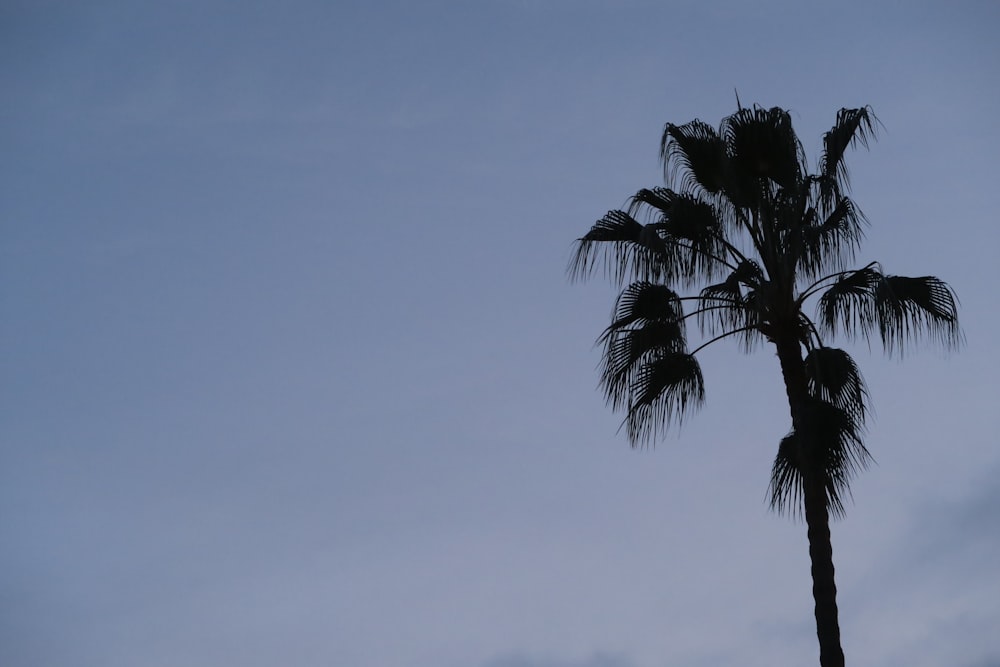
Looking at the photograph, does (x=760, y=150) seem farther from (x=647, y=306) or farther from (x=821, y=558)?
(x=821, y=558)

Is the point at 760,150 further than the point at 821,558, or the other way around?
the point at 760,150

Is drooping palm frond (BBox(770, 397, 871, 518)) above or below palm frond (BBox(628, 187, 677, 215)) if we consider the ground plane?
below

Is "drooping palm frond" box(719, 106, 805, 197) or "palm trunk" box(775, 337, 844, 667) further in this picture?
"drooping palm frond" box(719, 106, 805, 197)

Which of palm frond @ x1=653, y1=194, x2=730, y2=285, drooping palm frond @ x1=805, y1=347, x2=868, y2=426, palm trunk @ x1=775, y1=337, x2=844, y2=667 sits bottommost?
palm trunk @ x1=775, y1=337, x2=844, y2=667

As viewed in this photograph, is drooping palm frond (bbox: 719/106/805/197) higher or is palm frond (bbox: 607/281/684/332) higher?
drooping palm frond (bbox: 719/106/805/197)

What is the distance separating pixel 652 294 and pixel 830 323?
2.20 metres

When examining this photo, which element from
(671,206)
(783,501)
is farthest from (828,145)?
(783,501)

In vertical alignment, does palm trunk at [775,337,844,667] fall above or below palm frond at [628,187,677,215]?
below

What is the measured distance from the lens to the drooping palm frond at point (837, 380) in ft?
48.0

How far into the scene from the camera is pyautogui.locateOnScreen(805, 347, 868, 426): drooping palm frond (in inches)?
575

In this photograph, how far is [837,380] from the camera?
14.6 meters

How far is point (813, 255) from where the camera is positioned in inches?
617

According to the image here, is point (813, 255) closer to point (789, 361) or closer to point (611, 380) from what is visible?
point (789, 361)

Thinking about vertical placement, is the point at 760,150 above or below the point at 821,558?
above
